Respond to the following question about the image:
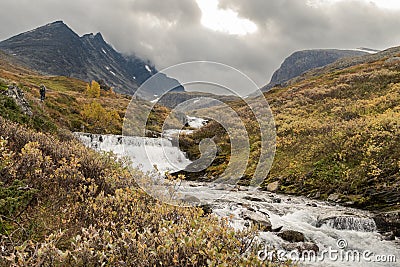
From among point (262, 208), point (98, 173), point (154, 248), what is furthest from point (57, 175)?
point (262, 208)

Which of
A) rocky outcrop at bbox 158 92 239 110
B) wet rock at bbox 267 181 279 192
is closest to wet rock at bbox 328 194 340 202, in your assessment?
wet rock at bbox 267 181 279 192

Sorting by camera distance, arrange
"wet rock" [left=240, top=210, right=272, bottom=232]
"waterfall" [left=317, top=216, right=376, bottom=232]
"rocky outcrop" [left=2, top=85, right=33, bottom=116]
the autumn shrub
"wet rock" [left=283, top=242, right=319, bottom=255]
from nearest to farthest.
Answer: the autumn shrub, "wet rock" [left=283, top=242, right=319, bottom=255], "wet rock" [left=240, top=210, right=272, bottom=232], "waterfall" [left=317, top=216, right=376, bottom=232], "rocky outcrop" [left=2, top=85, right=33, bottom=116]

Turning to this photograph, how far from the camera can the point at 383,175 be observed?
55.6 ft

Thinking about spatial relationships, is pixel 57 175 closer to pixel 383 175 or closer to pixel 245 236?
pixel 245 236

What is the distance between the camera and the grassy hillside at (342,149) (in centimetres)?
1709

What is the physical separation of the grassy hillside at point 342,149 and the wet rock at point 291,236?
5.84 metres

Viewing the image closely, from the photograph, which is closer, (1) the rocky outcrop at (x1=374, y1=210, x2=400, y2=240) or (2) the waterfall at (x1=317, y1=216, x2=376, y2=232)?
(1) the rocky outcrop at (x1=374, y1=210, x2=400, y2=240)

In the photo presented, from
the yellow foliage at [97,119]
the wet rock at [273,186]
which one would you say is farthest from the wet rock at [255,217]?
the yellow foliage at [97,119]

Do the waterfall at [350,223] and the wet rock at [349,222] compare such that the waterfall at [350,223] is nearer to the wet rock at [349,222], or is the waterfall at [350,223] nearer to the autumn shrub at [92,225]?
the wet rock at [349,222]

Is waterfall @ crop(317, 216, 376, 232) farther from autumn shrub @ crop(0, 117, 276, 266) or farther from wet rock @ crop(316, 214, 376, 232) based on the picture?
autumn shrub @ crop(0, 117, 276, 266)

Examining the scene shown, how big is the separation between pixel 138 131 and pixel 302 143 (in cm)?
2284

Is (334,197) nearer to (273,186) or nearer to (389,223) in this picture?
(273,186)

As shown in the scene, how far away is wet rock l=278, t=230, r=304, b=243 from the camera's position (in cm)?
1077

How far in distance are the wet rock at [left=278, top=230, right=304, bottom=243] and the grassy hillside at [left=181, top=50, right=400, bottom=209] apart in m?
5.84
